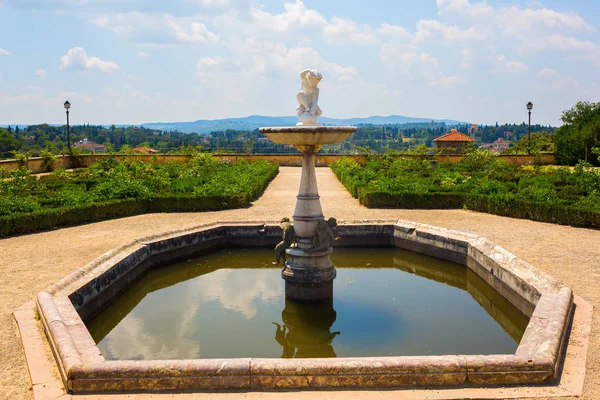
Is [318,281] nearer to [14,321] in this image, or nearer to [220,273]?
[220,273]

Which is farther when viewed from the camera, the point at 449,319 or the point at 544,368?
the point at 449,319

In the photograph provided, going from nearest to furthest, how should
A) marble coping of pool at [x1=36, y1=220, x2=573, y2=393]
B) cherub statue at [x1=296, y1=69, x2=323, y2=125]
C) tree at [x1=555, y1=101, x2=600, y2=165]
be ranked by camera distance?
marble coping of pool at [x1=36, y1=220, x2=573, y2=393], cherub statue at [x1=296, y1=69, x2=323, y2=125], tree at [x1=555, y1=101, x2=600, y2=165]

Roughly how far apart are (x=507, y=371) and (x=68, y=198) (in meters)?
11.7

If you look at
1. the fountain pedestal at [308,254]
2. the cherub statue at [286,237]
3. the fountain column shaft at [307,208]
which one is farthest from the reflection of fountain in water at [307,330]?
the fountain column shaft at [307,208]

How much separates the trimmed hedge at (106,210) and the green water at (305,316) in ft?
13.0

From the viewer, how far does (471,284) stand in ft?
28.2

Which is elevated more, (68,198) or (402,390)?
(68,198)

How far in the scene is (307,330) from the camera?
671 centimetres

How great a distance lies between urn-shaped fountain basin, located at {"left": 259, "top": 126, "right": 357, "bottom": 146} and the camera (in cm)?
687

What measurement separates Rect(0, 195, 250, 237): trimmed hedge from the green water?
3968 millimetres

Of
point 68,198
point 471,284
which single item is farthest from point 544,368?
point 68,198

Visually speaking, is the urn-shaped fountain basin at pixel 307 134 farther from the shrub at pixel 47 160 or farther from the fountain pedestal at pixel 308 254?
the shrub at pixel 47 160

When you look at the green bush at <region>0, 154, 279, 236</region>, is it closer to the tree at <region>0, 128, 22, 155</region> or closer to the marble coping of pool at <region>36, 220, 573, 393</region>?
the marble coping of pool at <region>36, 220, 573, 393</region>

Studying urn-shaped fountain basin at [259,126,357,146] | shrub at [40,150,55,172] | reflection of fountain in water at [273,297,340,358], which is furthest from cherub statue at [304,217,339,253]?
shrub at [40,150,55,172]
